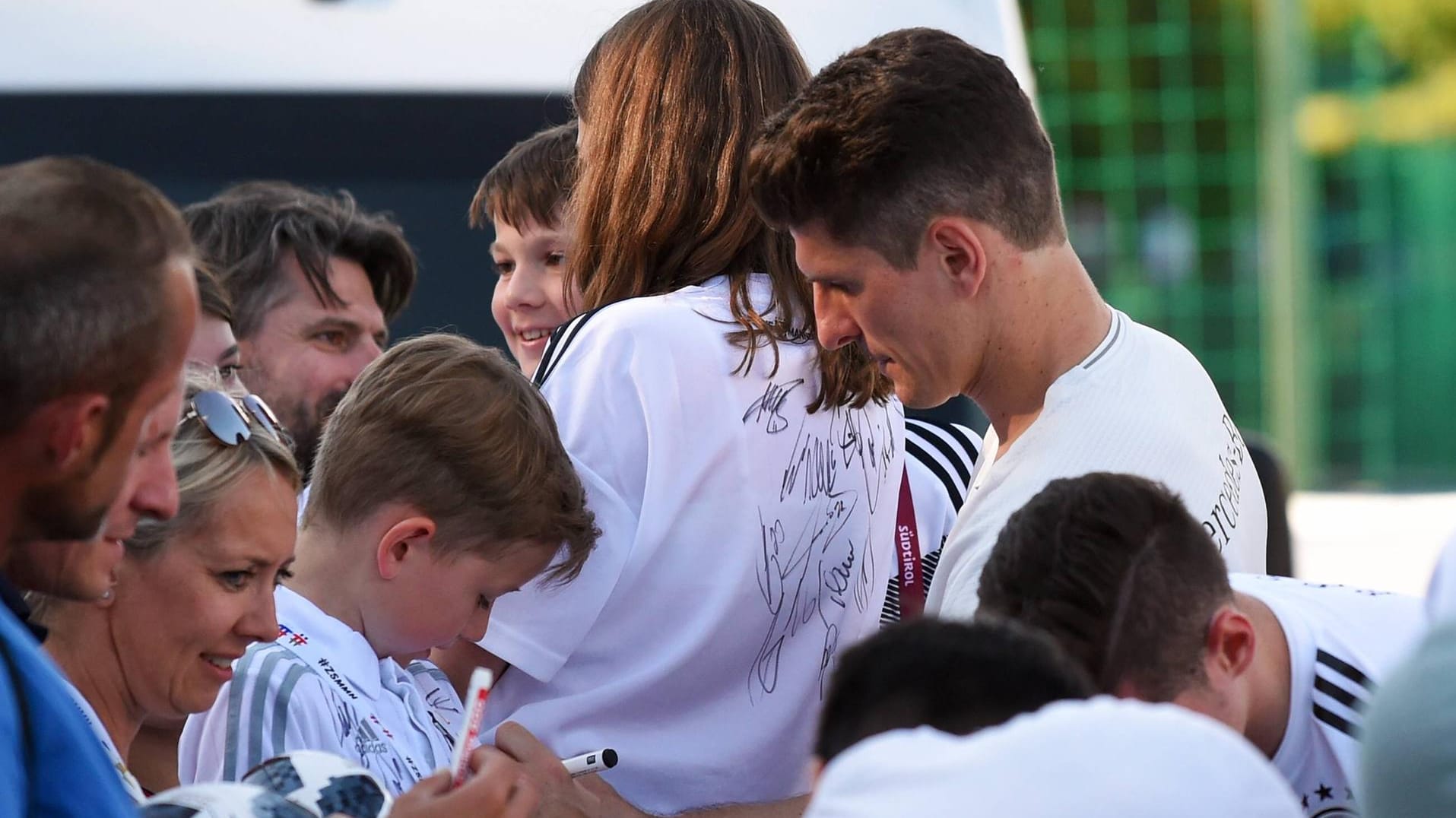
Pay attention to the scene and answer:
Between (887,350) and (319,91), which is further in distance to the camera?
(319,91)

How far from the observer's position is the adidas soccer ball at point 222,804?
166 centimetres

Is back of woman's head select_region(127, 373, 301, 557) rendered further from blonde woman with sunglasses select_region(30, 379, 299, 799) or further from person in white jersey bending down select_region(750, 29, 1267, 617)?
person in white jersey bending down select_region(750, 29, 1267, 617)

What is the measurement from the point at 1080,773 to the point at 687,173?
147 centimetres

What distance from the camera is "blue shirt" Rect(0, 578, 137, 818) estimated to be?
1.45m

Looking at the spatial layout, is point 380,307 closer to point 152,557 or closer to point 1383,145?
point 152,557

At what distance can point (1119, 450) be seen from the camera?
226cm

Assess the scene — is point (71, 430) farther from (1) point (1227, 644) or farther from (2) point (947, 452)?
(2) point (947, 452)

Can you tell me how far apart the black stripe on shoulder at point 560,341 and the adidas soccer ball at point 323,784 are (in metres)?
0.75

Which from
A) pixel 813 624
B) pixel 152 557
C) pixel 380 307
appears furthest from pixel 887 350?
pixel 380 307

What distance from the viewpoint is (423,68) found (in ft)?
14.4

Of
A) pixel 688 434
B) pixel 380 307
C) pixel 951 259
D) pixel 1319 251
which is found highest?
pixel 951 259

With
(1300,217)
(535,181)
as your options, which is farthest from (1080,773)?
(1300,217)

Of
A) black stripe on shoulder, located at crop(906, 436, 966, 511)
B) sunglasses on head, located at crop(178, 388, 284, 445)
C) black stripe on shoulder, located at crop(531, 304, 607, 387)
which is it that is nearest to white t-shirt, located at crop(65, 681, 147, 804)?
sunglasses on head, located at crop(178, 388, 284, 445)

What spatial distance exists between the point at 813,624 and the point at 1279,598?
71cm
